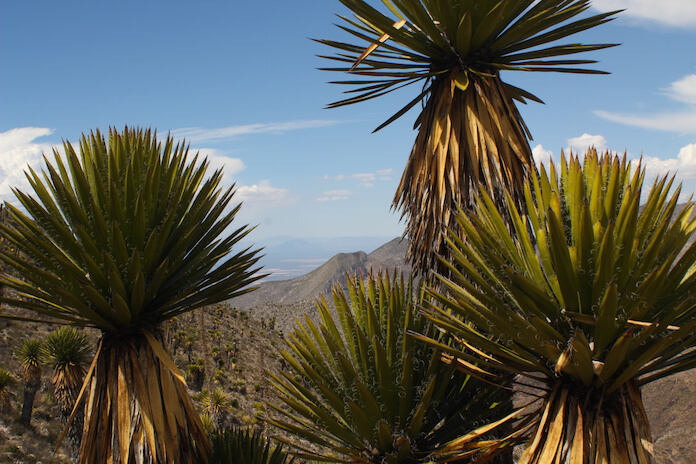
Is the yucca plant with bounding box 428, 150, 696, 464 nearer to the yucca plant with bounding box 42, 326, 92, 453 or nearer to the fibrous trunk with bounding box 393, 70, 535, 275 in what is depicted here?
the fibrous trunk with bounding box 393, 70, 535, 275

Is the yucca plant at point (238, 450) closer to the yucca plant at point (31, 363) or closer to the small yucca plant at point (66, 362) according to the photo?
the small yucca plant at point (66, 362)

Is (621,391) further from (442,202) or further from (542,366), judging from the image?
(442,202)

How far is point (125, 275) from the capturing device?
4395 mm

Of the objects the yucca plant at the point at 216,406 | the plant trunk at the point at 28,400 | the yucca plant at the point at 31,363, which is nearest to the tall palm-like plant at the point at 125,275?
the yucca plant at the point at 31,363

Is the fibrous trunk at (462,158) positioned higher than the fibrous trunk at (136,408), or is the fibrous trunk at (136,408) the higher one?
the fibrous trunk at (462,158)

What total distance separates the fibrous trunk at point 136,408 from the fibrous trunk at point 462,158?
2.89 meters

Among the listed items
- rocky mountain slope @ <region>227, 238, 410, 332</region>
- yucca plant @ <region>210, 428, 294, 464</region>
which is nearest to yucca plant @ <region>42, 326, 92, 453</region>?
yucca plant @ <region>210, 428, 294, 464</region>

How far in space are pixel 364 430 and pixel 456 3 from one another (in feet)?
13.6

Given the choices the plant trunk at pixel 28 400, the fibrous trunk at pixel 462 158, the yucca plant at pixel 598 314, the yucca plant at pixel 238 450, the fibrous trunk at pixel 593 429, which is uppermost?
the fibrous trunk at pixel 462 158

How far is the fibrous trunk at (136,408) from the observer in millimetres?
4164

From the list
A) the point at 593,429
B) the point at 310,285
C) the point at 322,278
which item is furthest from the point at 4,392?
the point at 310,285

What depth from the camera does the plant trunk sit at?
52.6ft

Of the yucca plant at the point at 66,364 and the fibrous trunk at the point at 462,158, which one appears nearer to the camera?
the fibrous trunk at the point at 462,158

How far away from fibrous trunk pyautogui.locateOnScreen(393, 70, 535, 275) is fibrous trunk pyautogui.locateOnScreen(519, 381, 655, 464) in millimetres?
2046
